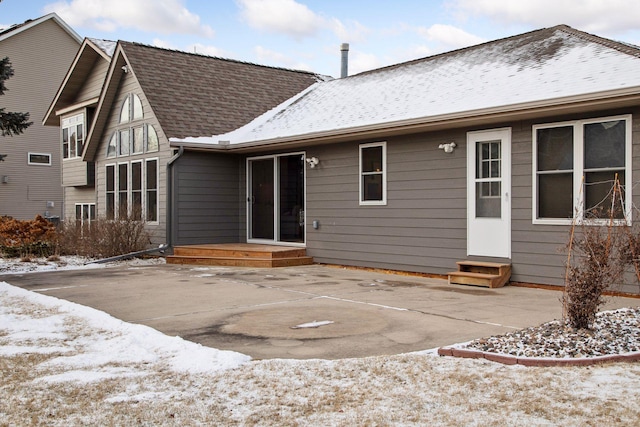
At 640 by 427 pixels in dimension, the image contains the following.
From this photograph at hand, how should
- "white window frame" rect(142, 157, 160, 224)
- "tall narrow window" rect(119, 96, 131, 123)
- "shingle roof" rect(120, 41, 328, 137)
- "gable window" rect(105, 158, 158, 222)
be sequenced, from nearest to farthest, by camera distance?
"shingle roof" rect(120, 41, 328, 137) < "white window frame" rect(142, 157, 160, 224) < "gable window" rect(105, 158, 158, 222) < "tall narrow window" rect(119, 96, 131, 123)

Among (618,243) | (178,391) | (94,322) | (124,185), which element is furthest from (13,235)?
(618,243)

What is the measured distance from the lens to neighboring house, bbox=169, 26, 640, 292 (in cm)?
807

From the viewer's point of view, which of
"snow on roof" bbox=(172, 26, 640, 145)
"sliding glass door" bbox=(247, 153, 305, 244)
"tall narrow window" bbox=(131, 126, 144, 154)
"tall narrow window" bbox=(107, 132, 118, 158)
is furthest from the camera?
"tall narrow window" bbox=(107, 132, 118, 158)

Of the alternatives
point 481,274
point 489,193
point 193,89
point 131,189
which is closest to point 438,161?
point 489,193

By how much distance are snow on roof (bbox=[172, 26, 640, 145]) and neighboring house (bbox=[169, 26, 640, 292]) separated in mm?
41

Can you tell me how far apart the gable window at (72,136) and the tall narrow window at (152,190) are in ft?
17.2

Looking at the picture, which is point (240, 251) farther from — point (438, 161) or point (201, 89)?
point (201, 89)

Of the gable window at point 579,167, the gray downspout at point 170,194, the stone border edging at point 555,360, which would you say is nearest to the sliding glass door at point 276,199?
the gray downspout at point 170,194

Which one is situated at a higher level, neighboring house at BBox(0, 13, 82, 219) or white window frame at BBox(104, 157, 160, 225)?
neighboring house at BBox(0, 13, 82, 219)

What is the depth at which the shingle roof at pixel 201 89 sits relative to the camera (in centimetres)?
1368

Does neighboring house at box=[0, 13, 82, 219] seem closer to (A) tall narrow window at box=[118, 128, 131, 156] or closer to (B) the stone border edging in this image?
(A) tall narrow window at box=[118, 128, 131, 156]

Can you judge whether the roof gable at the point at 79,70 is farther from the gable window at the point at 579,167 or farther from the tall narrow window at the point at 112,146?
the gable window at the point at 579,167

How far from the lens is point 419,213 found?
1019cm

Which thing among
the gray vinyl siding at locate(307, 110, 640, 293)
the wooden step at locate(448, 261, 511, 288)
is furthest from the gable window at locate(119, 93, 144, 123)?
the wooden step at locate(448, 261, 511, 288)
